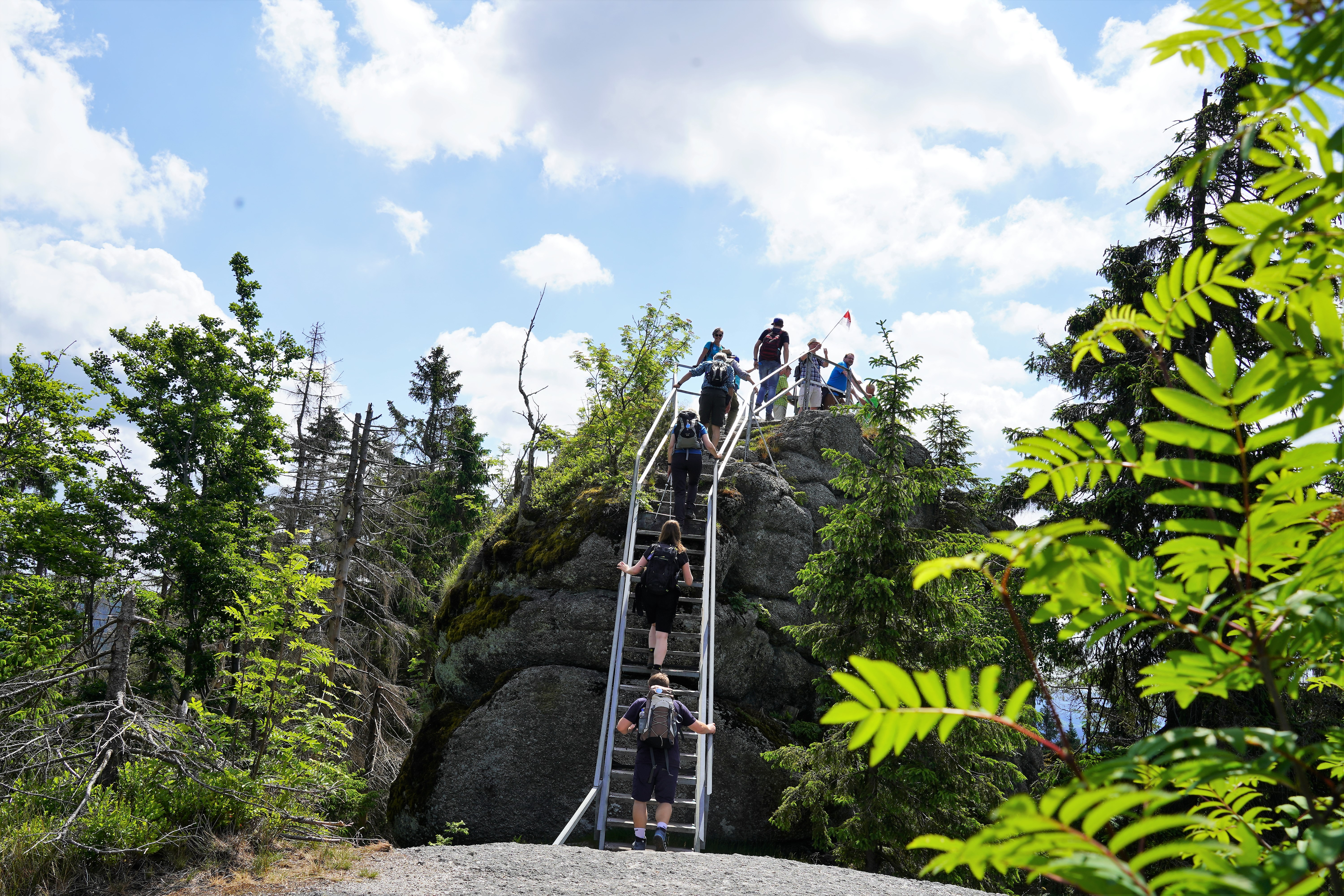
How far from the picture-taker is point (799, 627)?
29.4 feet

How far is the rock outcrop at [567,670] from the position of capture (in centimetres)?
1068

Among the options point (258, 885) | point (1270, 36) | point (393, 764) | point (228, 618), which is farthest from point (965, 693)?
point (228, 618)

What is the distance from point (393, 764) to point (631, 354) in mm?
9724

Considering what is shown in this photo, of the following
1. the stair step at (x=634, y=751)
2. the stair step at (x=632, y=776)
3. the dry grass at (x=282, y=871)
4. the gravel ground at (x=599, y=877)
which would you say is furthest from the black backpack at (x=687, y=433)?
the dry grass at (x=282, y=871)

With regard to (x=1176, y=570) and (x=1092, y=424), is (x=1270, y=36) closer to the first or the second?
(x=1092, y=424)

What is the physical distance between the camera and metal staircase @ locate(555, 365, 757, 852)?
7742 millimetres

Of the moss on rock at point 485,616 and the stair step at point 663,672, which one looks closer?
the stair step at point 663,672

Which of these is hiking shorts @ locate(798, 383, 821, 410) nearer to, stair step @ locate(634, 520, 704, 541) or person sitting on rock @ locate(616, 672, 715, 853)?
stair step @ locate(634, 520, 704, 541)

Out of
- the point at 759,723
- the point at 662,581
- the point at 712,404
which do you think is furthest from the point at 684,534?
the point at 759,723

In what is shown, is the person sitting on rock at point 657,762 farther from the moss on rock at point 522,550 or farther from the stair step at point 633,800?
the moss on rock at point 522,550

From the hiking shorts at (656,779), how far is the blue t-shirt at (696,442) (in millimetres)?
4485

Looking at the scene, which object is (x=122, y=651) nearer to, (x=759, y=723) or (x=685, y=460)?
(x=685, y=460)

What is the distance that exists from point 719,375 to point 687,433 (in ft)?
4.60

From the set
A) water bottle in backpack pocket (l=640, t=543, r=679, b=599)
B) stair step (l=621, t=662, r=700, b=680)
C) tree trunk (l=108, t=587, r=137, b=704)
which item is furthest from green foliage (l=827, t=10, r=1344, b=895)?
tree trunk (l=108, t=587, r=137, b=704)
